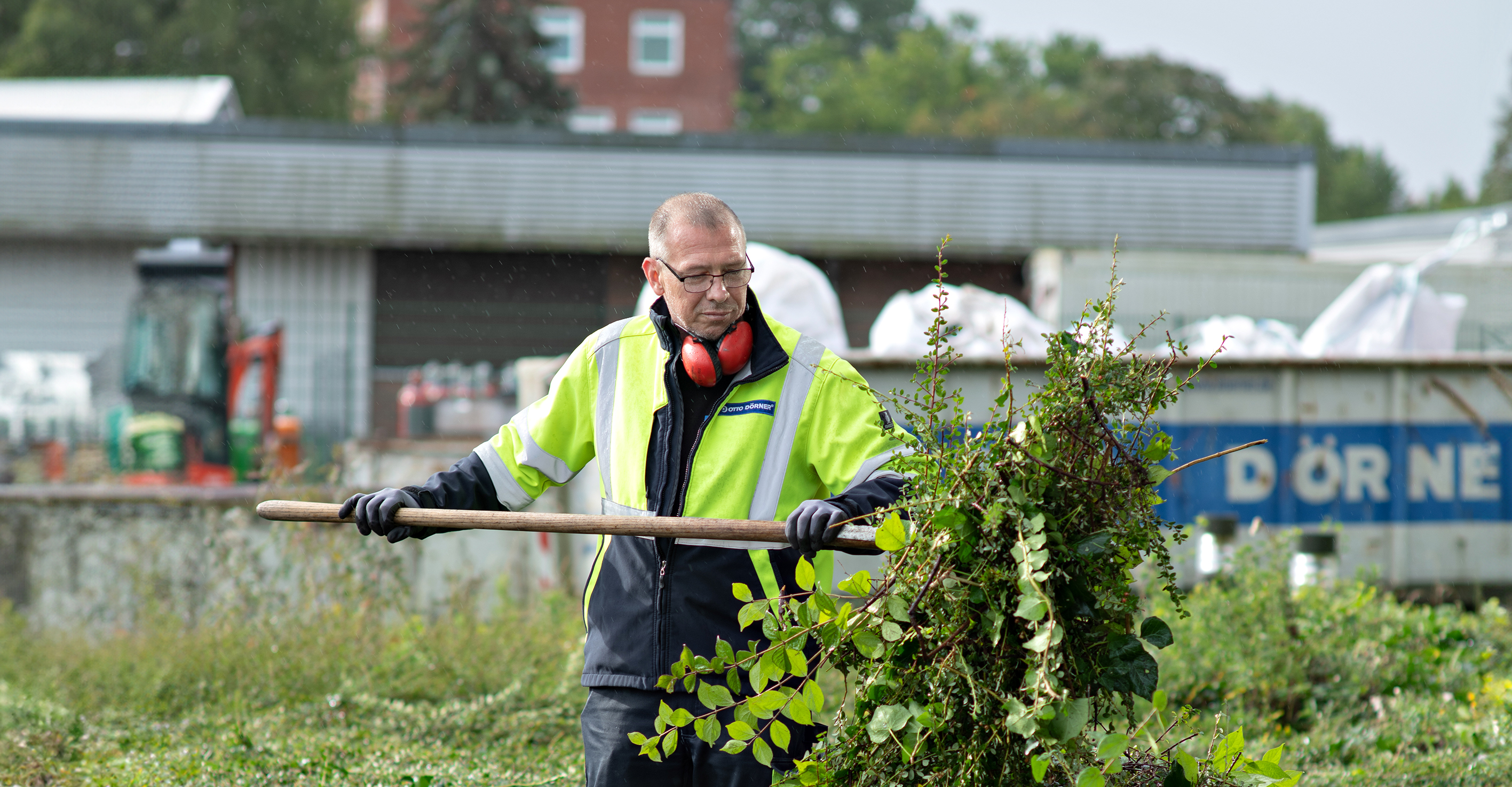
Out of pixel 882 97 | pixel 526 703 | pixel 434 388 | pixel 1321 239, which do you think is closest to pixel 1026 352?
pixel 526 703

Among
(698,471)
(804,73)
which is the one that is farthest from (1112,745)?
(804,73)

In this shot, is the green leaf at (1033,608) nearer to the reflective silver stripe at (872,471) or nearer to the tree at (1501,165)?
the reflective silver stripe at (872,471)

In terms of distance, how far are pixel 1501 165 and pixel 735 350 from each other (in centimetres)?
7082

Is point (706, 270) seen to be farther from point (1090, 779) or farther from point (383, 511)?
point (1090, 779)

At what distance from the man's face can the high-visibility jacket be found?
8cm

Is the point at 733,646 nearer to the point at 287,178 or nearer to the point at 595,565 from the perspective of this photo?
the point at 595,565

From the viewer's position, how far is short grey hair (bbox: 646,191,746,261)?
312 cm

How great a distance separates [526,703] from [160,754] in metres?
1.36

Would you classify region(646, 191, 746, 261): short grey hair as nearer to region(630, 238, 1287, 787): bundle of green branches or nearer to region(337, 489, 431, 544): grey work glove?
region(630, 238, 1287, 787): bundle of green branches

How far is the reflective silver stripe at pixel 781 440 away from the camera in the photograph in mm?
3078

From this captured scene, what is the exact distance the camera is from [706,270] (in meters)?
3.09

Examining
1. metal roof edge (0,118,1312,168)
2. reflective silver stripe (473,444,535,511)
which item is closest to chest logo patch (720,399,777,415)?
reflective silver stripe (473,444,535,511)

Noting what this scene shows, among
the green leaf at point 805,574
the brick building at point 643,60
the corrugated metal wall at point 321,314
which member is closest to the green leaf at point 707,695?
the green leaf at point 805,574

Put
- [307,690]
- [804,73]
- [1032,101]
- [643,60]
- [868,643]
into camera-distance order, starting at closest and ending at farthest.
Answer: [868,643]
[307,690]
[643,60]
[1032,101]
[804,73]
